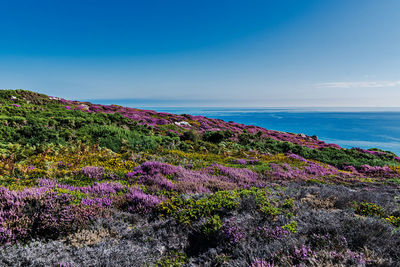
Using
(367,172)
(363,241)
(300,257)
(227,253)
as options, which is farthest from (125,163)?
(367,172)

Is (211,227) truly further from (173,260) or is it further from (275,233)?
(275,233)

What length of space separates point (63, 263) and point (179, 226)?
7.61 ft

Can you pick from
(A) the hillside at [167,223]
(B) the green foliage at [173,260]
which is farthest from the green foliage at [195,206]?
(B) the green foliage at [173,260]

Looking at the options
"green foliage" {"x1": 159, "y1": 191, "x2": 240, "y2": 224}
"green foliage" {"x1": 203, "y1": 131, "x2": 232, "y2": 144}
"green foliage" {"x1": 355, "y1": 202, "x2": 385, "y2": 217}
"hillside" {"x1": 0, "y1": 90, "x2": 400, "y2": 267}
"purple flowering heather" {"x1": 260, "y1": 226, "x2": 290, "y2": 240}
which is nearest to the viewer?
"hillside" {"x1": 0, "y1": 90, "x2": 400, "y2": 267}

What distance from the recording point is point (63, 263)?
2.96 m

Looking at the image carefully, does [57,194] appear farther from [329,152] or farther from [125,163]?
[329,152]

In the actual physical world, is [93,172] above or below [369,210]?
above

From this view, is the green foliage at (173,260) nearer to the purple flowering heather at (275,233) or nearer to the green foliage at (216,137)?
the purple flowering heather at (275,233)

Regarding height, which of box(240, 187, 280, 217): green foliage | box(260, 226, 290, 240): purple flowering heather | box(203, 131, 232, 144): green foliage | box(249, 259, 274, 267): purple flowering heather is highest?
box(249, 259, 274, 267): purple flowering heather

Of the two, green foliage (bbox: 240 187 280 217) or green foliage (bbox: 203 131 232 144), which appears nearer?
green foliage (bbox: 240 187 280 217)

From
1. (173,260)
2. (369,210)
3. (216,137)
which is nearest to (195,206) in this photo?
(173,260)

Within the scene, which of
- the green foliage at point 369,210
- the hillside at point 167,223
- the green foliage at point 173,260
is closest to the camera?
the hillside at point 167,223

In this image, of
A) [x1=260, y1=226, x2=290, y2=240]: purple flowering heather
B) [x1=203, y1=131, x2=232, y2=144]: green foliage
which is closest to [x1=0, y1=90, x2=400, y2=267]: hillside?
[x1=260, y1=226, x2=290, y2=240]: purple flowering heather

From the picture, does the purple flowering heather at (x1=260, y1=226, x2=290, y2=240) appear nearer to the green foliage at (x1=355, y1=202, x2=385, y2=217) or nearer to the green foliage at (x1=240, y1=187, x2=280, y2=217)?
the green foliage at (x1=240, y1=187, x2=280, y2=217)
